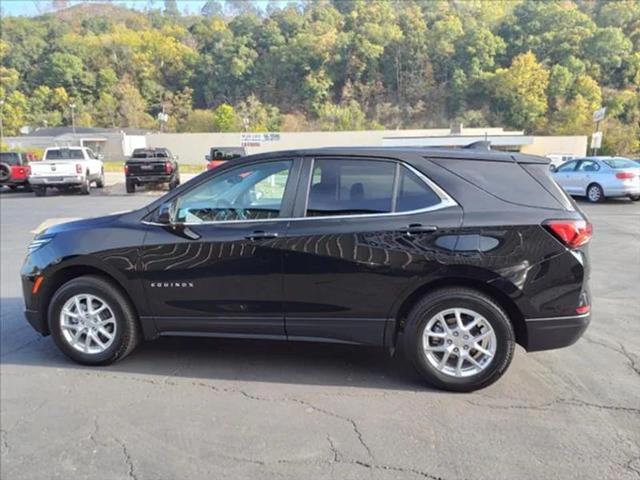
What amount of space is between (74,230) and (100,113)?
10284 cm

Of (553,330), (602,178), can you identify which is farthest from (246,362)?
(602,178)

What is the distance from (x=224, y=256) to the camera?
3.85 meters

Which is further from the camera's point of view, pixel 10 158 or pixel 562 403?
pixel 10 158

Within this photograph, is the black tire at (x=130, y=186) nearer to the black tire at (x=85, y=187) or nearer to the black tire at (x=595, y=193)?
the black tire at (x=85, y=187)

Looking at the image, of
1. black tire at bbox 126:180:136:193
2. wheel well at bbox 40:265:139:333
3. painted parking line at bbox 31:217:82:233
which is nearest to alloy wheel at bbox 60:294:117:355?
wheel well at bbox 40:265:139:333

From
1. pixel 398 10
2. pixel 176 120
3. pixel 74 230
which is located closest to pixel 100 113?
pixel 176 120

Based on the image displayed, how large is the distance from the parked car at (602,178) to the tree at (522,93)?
Answer: 7058 centimetres

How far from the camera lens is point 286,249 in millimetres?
3746

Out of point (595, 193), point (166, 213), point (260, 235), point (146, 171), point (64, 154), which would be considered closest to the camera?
point (260, 235)

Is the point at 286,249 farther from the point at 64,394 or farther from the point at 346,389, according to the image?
the point at 64,394

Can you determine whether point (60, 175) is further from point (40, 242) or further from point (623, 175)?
point (623, 175)

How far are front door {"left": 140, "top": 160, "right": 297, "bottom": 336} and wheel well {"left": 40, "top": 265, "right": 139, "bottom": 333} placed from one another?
293mm

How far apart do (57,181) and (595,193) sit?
1860 centimetres

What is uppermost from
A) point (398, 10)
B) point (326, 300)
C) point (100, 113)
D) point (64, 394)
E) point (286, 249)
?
point (398, 10)
